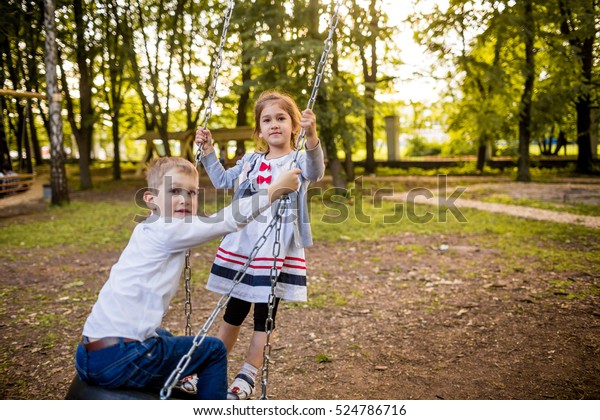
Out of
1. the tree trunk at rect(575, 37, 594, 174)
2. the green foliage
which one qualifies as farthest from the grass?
the green foliage

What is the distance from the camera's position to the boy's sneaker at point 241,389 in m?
2.64

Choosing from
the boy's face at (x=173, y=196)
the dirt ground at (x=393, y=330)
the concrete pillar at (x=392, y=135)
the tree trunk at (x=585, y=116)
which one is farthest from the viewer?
the concrete pillar at (x=392, y=135)

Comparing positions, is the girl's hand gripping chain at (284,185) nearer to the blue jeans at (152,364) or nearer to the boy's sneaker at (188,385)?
the blue jeans at (152,364)

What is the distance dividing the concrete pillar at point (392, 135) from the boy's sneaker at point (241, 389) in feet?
61.0

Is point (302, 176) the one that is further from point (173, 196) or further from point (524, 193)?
point (524, 193)

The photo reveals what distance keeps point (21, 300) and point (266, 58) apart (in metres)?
6.63

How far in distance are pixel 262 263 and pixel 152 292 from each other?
2.75 ft

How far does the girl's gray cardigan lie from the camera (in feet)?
9.21

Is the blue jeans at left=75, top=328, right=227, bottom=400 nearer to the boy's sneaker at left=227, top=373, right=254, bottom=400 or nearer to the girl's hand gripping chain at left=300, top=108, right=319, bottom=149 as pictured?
the boy's sneaker at left=227, top=373, right=254, bottom=400

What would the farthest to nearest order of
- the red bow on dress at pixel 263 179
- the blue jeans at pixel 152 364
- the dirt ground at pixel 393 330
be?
the dirt ground at pixel 393 330
the red bow on dress at pixel 263 179
the blue jeans at pixel 152 364

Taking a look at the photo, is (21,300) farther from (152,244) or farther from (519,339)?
(519,339)

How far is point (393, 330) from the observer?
4172mm

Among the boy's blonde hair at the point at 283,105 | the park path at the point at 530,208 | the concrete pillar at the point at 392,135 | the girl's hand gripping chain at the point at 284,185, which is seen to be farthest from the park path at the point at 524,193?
the girl's hand gripping chain at the point at 284,185

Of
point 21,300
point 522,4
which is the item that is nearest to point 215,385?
point 21,300
